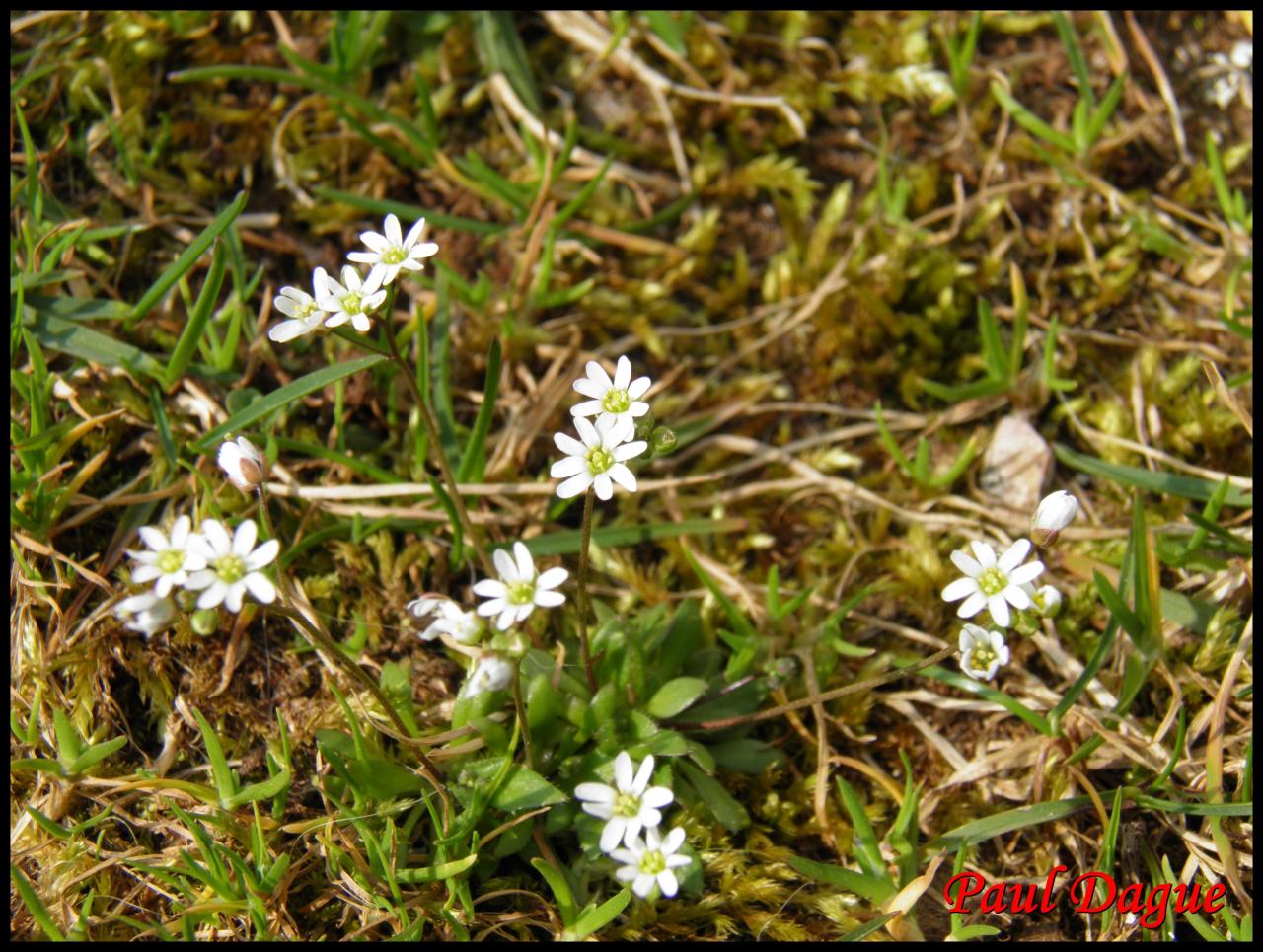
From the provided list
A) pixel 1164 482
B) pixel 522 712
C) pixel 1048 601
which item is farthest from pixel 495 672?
pixel 1164 482

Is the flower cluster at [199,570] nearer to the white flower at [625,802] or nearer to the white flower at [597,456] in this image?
the white flower at [597,456]

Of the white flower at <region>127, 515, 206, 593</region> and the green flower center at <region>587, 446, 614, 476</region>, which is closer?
the white flower at <region>127, 515, 206, 593</region>

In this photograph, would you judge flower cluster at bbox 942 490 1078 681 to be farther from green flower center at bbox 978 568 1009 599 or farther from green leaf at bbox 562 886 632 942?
green leaf at bbox 562 886 632 942

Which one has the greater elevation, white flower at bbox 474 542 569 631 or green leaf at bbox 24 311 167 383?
green leaf at bbox 24 311 167 383

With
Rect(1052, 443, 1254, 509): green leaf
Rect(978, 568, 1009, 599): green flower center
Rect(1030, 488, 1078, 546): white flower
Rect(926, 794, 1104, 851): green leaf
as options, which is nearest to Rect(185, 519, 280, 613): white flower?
Rect(978, 568, 1009, 599): green flower center

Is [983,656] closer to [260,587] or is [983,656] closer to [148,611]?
[260,587]

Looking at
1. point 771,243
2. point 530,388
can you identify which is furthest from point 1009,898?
point 771,243

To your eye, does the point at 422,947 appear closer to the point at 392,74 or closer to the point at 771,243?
the point at 771,243
